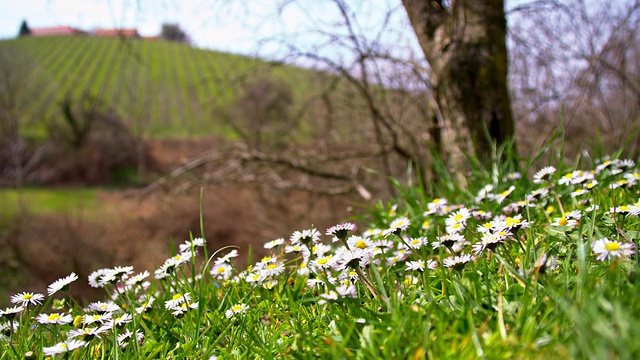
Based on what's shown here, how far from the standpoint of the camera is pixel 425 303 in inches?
51.6

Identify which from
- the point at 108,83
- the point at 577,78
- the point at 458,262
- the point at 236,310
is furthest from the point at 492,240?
the point at 108,83

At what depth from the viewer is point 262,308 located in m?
1.67

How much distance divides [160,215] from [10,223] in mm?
4837

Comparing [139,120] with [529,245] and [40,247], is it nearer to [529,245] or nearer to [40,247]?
[40,247]

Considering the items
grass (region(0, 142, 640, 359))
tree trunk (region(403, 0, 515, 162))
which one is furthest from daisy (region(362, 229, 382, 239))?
tree trunk (region(403, 0, 515, 162))

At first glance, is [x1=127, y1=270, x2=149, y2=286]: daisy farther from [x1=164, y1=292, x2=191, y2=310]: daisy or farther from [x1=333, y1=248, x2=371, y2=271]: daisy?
[x1=333, y1=248, x2=371, y2=271]: daisy

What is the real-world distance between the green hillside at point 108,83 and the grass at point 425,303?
2373 centimetres

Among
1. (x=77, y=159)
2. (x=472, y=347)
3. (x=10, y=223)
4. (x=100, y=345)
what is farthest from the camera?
(x=77, y=159)

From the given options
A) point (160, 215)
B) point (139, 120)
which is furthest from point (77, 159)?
point (160, 215)

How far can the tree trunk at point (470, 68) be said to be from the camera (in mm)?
3213

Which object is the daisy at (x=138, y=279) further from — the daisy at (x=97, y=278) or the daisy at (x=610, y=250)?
the daisy at (x=610, y=250)

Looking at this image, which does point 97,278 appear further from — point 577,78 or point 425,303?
point 577,78

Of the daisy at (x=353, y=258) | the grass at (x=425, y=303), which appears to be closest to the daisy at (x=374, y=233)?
the grass at (x=425, y=303)

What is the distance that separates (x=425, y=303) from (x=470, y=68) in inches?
93.9
